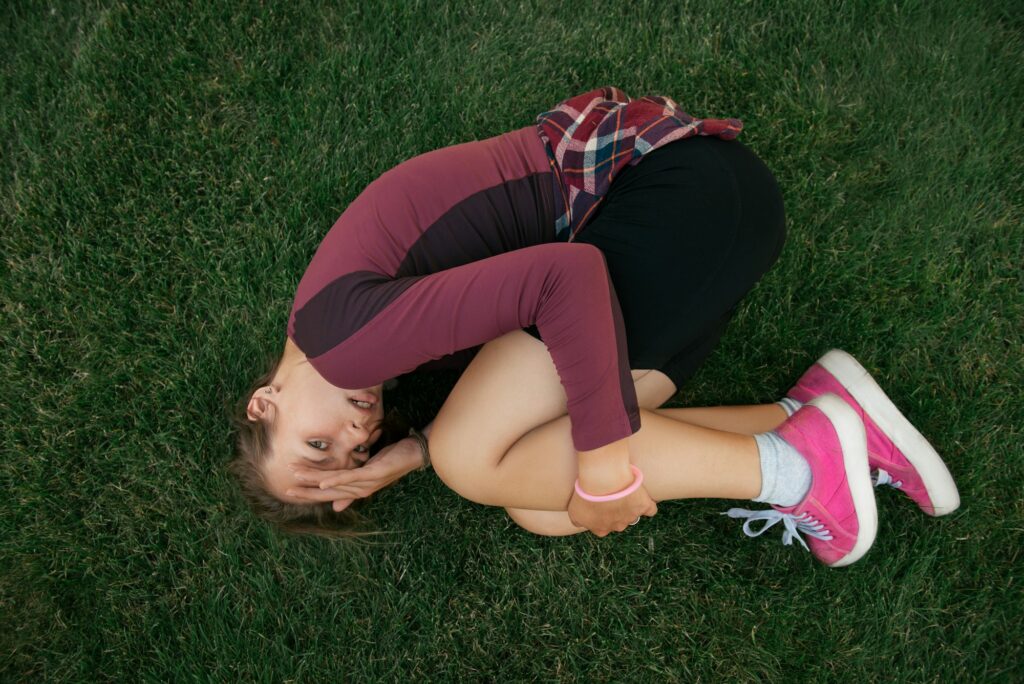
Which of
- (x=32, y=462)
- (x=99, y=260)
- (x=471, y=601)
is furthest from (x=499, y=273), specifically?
(x=32, y=462)

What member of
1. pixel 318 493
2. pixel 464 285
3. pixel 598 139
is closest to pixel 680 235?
pixel 598 139

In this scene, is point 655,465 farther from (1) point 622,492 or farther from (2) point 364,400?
(2) point 364,400

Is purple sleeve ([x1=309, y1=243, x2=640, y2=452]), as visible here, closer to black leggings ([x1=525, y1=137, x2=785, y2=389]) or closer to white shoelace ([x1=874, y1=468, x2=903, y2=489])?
black leggings ([x1=525, y1=137, x2=785, y2=389])

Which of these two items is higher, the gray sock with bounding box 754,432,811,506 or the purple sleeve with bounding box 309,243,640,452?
the purple sleeve with bounding box 309,243,640,452

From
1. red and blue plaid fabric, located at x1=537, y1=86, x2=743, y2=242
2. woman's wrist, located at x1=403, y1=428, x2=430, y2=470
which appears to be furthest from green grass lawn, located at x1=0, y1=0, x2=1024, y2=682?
red and blue plaid fabric, located at x1=537, y1=86, x2=743, y2=242

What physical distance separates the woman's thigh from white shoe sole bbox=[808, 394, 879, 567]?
58cm

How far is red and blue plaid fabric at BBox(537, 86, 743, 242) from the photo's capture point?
189cm

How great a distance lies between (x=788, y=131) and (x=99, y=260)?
97.5 inches

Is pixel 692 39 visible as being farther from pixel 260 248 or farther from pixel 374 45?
pixel 260 248

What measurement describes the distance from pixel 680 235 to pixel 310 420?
1.08 m

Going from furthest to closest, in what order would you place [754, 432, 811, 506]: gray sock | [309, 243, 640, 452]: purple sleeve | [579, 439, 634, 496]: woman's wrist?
1. [754, 432, 811, 506]: gray sock
2. [579, 439, 634, 496]: woman's wrist
3. [309, 243, 640, 452]: purple sleeve

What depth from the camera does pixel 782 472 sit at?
2039 millimetres

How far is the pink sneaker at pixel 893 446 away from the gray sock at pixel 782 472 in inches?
10.4

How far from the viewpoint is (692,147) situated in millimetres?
1883
